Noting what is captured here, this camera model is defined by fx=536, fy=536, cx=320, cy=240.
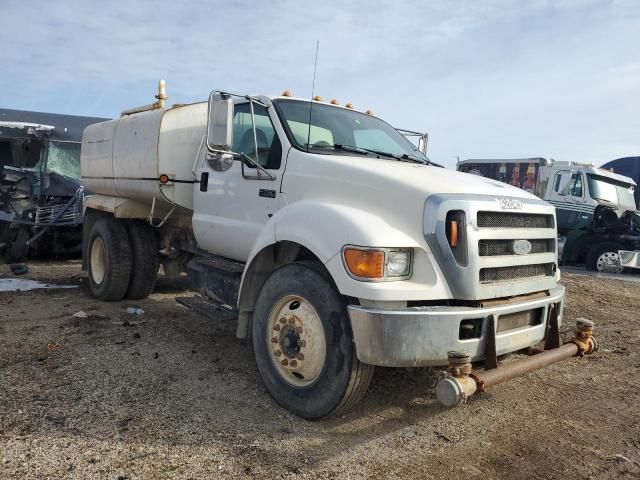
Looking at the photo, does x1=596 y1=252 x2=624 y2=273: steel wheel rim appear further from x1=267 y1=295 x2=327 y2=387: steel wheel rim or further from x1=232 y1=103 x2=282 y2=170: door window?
x1=267 y1=295 x2=327 y2=387: steel wheel rim

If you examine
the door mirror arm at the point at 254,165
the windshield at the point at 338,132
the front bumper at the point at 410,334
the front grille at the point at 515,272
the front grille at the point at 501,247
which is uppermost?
the windshield at the point at 338,132

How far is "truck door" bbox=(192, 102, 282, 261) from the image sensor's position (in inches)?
173

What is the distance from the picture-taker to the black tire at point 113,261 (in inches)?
264

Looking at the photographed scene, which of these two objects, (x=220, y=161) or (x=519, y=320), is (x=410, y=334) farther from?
(x=220, y=161)

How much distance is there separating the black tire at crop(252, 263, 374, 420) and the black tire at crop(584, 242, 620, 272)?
37.8ft

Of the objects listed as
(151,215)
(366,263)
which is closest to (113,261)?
(151,215)

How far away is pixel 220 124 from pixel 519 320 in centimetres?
264

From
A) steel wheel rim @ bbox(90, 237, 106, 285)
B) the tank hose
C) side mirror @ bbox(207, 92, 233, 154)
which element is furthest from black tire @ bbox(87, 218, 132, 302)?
side mirror @ bbox(207, 92, 233, 154)

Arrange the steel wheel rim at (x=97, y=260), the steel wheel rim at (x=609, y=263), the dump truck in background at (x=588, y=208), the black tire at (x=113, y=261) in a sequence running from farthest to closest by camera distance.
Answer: the dump truck in background at (x=588, y=208) → the steel wheel rim at (x=609, y=263) → the steel wheel rim at (x=97, y=260) → the black tire at (x=113, y=261)

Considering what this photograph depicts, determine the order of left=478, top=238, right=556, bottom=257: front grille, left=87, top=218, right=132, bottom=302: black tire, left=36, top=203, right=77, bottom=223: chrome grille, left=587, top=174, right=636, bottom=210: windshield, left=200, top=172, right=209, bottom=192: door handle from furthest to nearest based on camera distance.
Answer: left=587, top=174, right=636, bottom=210: windshield, left=36, top=203, right=77, bottom=223: chrome grille, left=87, top=218, right=132, bottom=302: black tire, left=200, top=172, right=209, bottom=192: door handle, left=478, top=238, right=556, bottom=257: front grille

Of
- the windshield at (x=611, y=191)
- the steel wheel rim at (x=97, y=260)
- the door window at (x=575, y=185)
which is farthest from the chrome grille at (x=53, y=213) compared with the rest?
the windshield at (x=611, y=191)

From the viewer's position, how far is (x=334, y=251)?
3291 millimetres

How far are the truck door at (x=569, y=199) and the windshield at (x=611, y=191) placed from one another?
0.29 m

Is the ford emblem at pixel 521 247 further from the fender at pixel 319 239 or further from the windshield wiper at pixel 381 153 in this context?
the windshield wiper at pixel 381 153
